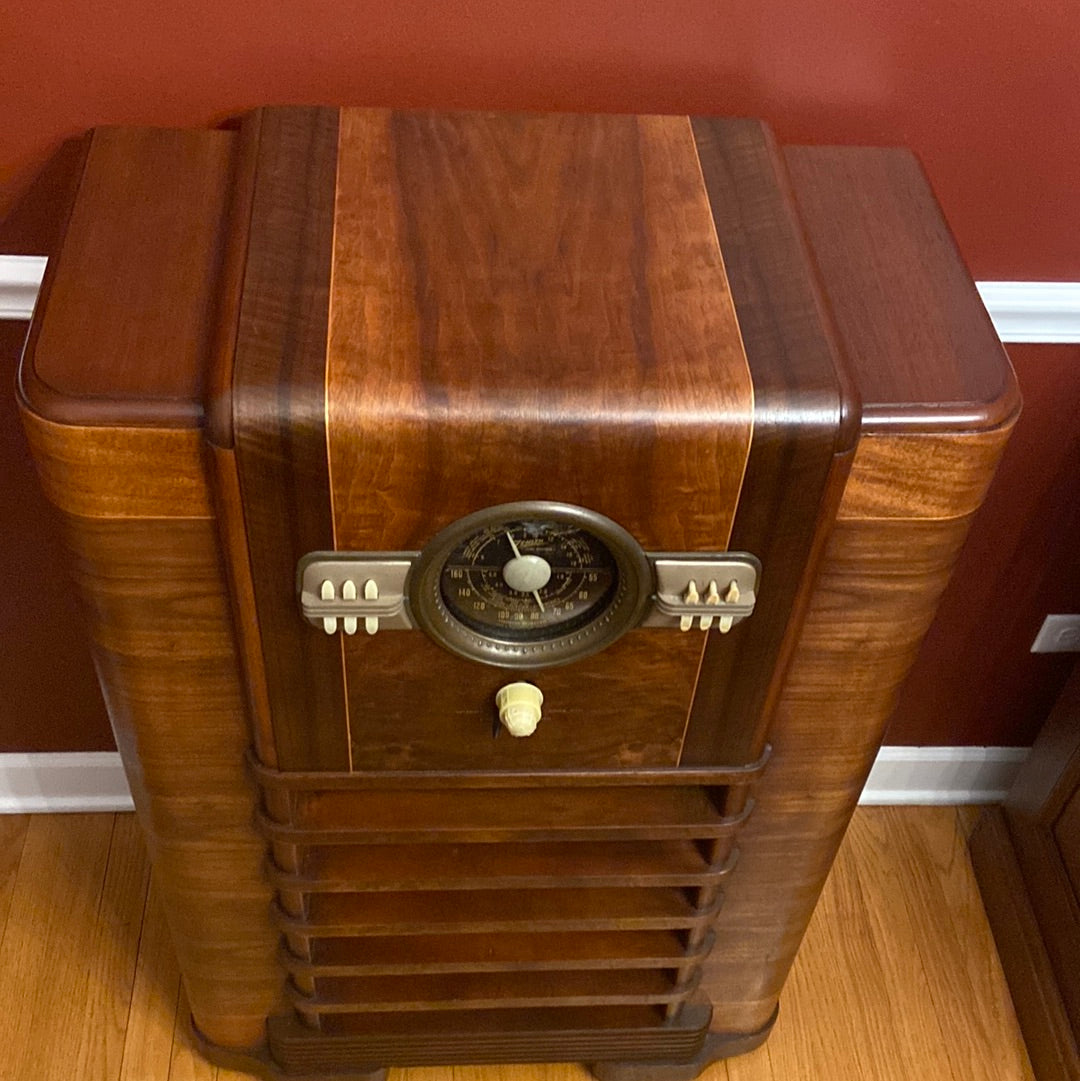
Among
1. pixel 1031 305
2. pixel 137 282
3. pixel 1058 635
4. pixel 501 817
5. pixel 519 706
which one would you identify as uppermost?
pixel 137 282

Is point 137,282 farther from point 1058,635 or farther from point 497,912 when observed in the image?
point 1058,635

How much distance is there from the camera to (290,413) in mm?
694

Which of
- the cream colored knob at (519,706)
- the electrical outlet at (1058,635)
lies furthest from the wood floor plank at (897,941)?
the cream colored knob at (519,706)

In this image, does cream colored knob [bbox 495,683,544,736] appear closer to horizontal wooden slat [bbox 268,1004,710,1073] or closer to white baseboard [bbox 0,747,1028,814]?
horizontal wooden slat [bbox 268,1004,710,1073]

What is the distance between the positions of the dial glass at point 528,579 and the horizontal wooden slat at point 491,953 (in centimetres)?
43

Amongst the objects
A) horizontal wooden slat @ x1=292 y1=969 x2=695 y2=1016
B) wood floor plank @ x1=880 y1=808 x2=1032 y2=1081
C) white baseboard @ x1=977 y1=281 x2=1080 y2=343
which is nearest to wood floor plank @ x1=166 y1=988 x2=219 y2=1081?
horizontal wooden slat @ x1=292 y1=969 x2=695 y2=1016

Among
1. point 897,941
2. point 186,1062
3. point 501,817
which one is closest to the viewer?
point 501,817

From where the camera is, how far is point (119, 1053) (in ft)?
4.48

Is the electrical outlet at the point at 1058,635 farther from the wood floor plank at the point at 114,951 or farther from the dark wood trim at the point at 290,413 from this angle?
the wood floor plank at the point at 114,951

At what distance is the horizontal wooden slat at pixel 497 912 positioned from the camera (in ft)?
3.56

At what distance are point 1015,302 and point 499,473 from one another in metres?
0.56

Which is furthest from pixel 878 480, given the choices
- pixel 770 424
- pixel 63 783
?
pixel 63 783

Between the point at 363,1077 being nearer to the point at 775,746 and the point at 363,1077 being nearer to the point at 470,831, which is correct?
the point at 470,831

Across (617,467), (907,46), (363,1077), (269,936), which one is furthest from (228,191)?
(363,1077)
